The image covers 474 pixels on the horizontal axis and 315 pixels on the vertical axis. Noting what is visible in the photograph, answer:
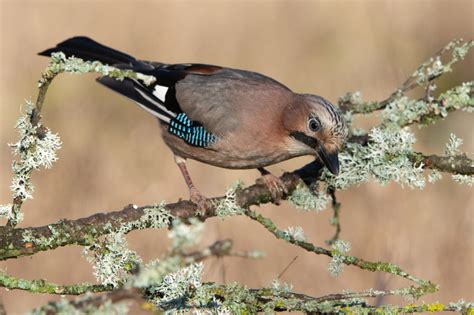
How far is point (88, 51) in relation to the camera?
207 inches

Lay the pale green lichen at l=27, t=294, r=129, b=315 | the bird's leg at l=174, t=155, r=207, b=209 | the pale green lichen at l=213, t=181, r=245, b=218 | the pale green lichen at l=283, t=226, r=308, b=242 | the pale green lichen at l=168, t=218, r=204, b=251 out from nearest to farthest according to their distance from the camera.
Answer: the pale green lichen at l=168, t=218, r=204, b=251 < the pale green lichen at l=27, t=294, r=129, b=315 < the pale green lichen at l=283, t=226, r=308, b=242 < the pale green lichen at l=213, t=181, r=245, b=218 < the bird's leg at l=174, t=155, r=207, b=209

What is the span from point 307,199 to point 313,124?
22.1 inches

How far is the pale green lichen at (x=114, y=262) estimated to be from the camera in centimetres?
277

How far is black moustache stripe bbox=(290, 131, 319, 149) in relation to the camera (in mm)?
4535

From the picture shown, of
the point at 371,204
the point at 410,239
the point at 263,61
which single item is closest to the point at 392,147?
the point at 410,239

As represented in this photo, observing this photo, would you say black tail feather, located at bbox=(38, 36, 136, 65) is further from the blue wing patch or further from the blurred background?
the blurred background

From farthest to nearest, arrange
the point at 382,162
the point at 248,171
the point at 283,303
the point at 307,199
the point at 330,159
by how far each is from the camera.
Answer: the point at 248,171 → the point at 307,199 → the point at 330,159 → the point at 382,162 → the point at 283,303

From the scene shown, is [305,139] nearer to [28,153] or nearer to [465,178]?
[465,178]

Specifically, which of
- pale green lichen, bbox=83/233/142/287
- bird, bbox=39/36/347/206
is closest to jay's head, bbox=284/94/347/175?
bird, bbox=39/36/347/206

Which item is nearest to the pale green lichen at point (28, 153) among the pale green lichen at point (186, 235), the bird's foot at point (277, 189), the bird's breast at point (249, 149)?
the pale green lichen at point (186, 235)

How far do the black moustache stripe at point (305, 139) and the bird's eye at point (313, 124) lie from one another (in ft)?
0.19

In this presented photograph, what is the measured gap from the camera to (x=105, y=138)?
26.2 feet

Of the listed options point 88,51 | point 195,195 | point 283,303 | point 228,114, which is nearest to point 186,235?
point 283,303

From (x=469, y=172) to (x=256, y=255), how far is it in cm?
219
